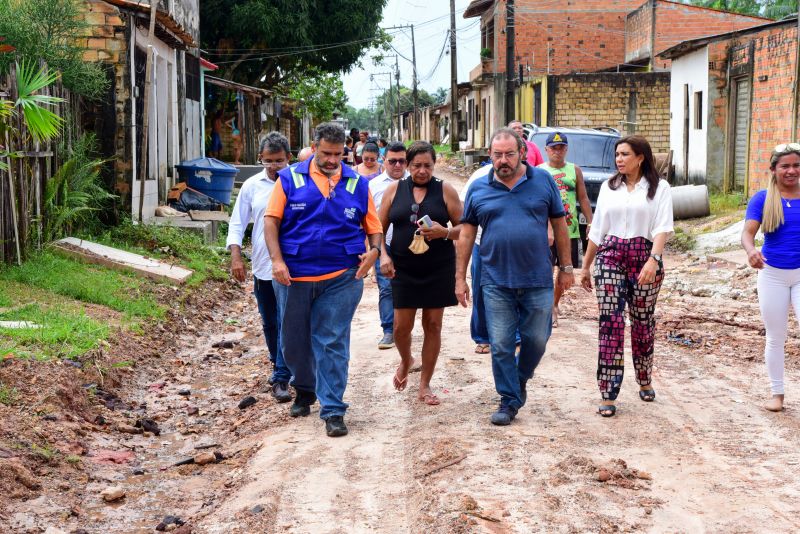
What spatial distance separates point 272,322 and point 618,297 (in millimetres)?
2725

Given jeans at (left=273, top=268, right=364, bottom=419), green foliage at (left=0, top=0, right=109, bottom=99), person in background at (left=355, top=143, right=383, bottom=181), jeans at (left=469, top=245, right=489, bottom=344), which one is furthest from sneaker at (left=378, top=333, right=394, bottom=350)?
green foliage at (left=0, top=0, right=109, bottom=99)

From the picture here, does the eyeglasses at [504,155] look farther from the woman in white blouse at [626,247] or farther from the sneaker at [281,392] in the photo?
the sneaker at [281,392]

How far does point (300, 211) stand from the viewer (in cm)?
639

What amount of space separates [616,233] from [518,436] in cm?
158

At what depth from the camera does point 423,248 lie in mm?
6879

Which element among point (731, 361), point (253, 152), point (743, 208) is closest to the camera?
point (731, 361)

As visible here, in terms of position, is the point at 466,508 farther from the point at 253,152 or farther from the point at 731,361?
the point at 253,152

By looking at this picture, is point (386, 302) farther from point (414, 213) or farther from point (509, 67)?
point (509, 67)

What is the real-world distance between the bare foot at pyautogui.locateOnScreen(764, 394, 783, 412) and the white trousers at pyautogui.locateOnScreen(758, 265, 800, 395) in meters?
0.03

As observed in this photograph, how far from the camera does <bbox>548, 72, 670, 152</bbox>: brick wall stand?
105ft

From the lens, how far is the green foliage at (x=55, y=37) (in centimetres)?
1252

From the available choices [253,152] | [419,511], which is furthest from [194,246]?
[253,152]

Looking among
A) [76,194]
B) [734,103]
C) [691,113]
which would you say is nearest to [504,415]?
[76,194]

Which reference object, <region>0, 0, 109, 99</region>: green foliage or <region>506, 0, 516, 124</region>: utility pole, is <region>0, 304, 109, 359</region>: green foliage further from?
<region>506, 0, 516, 124</region>: utility pole
